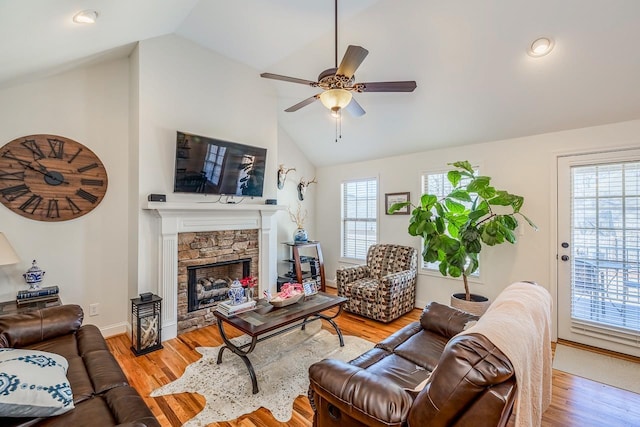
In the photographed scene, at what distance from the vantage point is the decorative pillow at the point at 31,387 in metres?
1.23

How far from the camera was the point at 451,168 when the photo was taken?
4223mm

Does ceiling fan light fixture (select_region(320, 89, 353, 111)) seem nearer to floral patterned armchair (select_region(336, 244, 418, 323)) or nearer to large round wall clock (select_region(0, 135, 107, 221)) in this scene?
floral patterned armchair (select_region(336, 244, 418, 323))

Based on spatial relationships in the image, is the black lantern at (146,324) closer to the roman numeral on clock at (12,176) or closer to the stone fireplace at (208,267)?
the stone fireplace at (208,267)

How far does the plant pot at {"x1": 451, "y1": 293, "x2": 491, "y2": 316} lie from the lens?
11.5 ft

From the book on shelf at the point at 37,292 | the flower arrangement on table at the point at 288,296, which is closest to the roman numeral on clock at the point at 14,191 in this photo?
the book on shelf at the point at 37,292

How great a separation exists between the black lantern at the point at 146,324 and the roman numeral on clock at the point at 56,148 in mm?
1772

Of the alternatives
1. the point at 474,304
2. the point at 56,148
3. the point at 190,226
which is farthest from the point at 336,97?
the point at 56,148

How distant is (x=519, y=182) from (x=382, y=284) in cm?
218

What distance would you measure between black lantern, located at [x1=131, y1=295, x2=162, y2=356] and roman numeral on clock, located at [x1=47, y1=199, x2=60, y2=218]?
1233 mm

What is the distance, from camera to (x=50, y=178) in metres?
3.04

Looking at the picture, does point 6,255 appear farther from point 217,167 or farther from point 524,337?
point 524,337

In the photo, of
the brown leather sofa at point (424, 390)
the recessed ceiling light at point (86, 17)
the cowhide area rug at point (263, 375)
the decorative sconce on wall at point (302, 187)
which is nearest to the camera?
the brown leather sofa at point (424, 390)

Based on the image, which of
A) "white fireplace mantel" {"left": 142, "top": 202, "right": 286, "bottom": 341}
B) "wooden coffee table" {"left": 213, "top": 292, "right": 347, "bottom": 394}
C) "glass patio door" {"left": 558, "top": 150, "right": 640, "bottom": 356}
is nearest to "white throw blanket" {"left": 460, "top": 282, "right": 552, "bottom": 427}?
"wooden coffee table" {"left": 213, "top": 292, "right": 347, "bottom": 394}

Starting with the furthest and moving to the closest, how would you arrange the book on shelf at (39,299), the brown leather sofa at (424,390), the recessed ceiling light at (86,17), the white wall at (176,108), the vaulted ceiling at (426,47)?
the white wall at (176,108)
the book on shelf at (39,299)
the vaulted ceiling at (426,47)
the recessed ceiling light at (86,17)
the brown leather sofa at (424,390)
